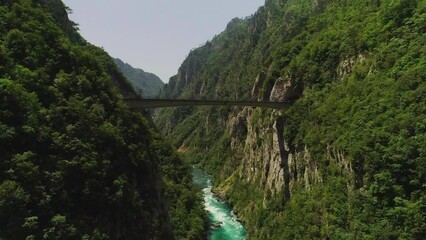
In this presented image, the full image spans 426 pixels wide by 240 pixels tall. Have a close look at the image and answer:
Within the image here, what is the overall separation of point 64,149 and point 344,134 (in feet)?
101

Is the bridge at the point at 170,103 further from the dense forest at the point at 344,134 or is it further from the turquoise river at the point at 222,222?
the turquoise river at the point at 222,222

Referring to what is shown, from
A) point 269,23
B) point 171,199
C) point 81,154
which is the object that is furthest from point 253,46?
point 81,154

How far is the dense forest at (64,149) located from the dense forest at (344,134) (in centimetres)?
1891

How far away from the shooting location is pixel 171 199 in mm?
64125

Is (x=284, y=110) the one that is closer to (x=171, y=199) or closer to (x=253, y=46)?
(x=171, y=199)

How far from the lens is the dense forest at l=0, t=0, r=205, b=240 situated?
31547 mm

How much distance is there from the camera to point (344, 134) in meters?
49.3

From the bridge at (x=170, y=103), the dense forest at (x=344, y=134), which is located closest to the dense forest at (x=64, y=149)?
the bridge at (x=170, y=103)

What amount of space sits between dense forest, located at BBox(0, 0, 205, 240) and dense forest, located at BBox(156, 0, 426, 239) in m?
18.9

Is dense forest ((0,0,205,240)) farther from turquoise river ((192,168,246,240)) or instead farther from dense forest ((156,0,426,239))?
turquoise river ((192,168,246,240))

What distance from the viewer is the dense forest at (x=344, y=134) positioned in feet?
132

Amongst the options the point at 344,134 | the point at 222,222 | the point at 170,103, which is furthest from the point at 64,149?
the point at 222,222

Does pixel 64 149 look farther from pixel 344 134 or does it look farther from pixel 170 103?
pixel 344 134

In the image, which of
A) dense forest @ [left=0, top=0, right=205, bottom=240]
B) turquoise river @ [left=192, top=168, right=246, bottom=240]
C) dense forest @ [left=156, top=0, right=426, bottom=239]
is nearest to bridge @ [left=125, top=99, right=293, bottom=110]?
dense forest @ [left=156, top=0, right=426, bottom=239]
